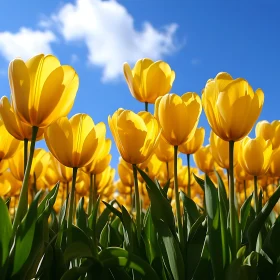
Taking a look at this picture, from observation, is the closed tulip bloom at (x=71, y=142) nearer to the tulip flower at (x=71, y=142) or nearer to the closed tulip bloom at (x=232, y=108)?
the tulip flower at (x=71, y=142)

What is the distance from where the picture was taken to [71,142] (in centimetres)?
178

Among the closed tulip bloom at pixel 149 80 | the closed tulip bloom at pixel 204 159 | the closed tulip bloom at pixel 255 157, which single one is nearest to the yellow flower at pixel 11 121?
the closed tulip bloom at pixel 149 80

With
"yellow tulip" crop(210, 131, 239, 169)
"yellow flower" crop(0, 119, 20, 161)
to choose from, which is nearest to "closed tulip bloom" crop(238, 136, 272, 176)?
"yellow tulip" crop(210, 131, 239, 169)

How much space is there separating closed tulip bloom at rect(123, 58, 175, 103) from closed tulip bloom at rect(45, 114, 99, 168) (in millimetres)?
774

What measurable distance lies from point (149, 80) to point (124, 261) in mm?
1309

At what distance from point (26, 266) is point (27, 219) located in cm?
15

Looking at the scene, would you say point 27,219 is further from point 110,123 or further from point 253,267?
point 253,267

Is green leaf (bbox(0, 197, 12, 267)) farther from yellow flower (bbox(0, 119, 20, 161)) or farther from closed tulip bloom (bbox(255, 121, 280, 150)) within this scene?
closed tulip bloom (bbox(255, 121, 280, 150))

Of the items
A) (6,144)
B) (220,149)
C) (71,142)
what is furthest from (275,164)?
(6,144)

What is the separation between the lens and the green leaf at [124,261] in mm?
1456

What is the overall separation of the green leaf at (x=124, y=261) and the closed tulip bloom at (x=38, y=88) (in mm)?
527

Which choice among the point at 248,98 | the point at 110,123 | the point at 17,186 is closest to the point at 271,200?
the point at 248,98

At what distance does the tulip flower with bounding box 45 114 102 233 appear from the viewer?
5.82ft

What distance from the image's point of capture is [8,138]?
216cm
